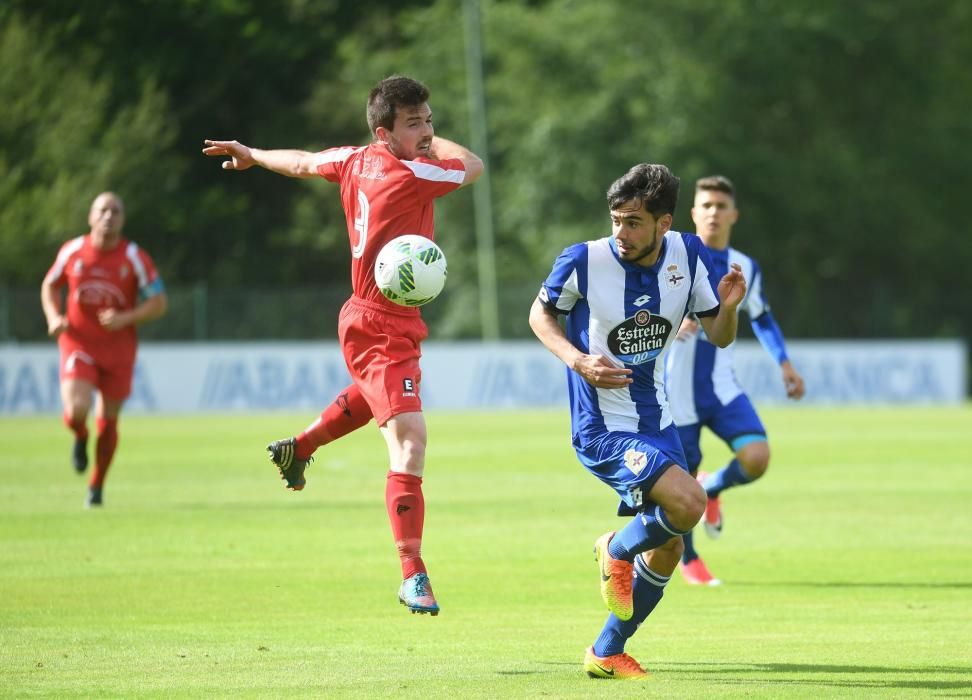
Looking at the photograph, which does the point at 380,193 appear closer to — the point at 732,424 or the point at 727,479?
the point at 732,424

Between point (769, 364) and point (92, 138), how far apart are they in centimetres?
1954

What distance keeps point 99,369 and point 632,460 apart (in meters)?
8.65

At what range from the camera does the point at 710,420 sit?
10.9 metres

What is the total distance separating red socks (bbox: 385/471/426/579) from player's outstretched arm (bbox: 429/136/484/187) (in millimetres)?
1574

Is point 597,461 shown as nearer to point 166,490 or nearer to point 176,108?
point 166,490

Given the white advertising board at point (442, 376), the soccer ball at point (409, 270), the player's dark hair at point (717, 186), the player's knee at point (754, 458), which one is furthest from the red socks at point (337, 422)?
the white advertising board at point (442, 376)

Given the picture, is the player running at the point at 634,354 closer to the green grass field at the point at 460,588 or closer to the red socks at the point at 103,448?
the green grass field at the point at 460,588

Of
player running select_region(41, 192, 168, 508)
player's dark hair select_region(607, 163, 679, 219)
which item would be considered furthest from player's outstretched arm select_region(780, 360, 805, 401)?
player running select_region(41, 192, 168, 508)

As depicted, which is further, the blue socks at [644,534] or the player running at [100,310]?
the player running at [100,310]

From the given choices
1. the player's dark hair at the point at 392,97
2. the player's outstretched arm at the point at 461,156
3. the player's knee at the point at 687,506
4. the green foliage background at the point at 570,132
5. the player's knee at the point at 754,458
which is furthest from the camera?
the green foliage background at the point at 570,132

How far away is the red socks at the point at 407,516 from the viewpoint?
7598 mm

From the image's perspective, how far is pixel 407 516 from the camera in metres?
7.75

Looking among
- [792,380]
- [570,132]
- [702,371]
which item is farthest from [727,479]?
[570,132]

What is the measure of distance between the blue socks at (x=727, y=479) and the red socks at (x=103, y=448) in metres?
5.81
